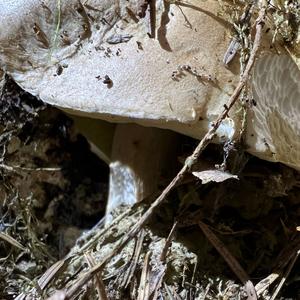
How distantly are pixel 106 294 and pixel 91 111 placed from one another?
45 cm

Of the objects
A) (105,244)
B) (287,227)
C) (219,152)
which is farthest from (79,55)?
(287,227)

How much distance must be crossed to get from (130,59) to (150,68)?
0.05 meters

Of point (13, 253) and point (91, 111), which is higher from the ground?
point (91, 111)

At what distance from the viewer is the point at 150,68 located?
1337mm

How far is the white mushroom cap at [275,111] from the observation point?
4.48ft

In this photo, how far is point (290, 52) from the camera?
1410mm

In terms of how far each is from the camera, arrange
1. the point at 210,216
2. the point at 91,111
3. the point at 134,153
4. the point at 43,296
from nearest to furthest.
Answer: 1. the point at 91,111
2. the point at 43,296
3. the point at 210,216
4. the point at 134,153

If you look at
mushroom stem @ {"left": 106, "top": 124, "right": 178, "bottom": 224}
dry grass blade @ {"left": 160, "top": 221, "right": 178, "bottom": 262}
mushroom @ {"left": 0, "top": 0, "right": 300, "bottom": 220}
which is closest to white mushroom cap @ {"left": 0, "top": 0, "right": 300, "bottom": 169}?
mushroom @ {"left": 0, "top": 0, "right": 300, "bottom": 220}

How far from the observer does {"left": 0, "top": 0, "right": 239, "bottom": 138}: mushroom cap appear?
1.32m

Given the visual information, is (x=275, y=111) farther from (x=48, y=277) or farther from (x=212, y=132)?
(x=48, y=277)

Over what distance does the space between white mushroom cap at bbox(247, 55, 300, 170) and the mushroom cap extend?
0.06 meters

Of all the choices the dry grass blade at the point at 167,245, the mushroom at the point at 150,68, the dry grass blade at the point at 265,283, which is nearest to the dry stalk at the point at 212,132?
the mushroom at the point at 150,68

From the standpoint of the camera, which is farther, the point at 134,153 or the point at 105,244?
the point at 134,153

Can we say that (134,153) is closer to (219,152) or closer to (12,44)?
(219,152)
